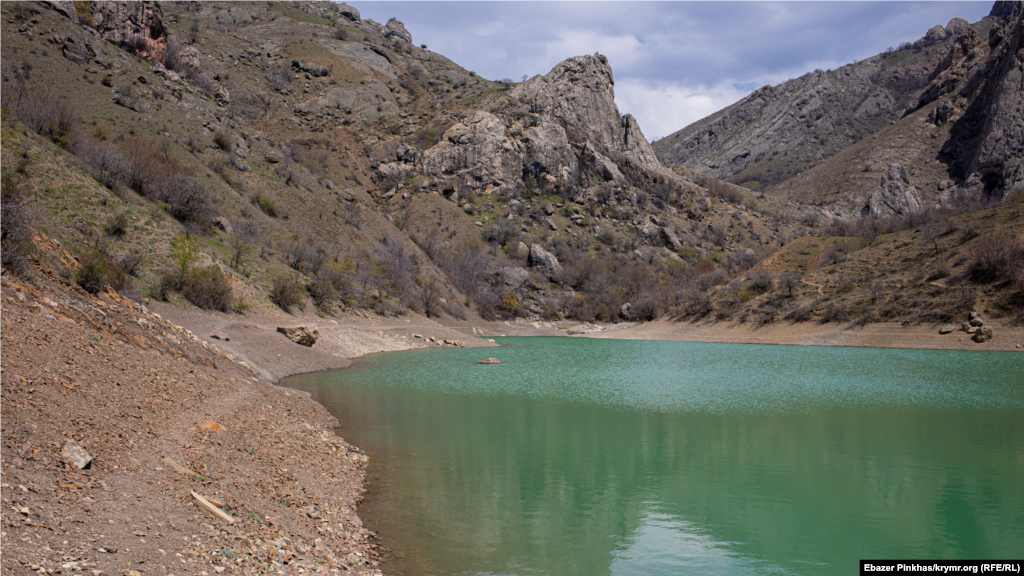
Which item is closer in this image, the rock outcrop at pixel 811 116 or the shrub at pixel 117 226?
the shrub at pixel 117 226

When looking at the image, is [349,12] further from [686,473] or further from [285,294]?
[686,473]

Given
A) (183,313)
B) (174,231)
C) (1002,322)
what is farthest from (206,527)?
(1002,322)

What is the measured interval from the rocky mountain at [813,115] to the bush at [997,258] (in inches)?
4165

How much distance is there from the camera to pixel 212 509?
6.75 meters

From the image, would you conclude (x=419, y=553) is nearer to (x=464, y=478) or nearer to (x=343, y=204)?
(x=464, y=478)

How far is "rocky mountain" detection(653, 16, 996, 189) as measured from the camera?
483 feet

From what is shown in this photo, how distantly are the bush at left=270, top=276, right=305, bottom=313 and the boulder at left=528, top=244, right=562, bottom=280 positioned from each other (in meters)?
47.9

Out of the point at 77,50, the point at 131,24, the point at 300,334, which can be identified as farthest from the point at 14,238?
the point at 131,24

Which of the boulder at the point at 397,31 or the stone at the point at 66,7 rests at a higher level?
the boulder at the point at 397,31

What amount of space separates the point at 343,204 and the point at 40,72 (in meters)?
28.4

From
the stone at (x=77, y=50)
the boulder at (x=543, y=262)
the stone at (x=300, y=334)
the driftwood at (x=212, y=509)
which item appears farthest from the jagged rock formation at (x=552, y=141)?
the driftwood at (x=212, y=509)

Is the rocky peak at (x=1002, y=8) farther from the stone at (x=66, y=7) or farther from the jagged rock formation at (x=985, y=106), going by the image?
the stone at (x=66, y=7)

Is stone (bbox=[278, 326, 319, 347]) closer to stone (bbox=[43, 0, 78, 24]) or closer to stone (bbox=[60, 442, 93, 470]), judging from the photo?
stone (bbox=[60, 442, 93, 470])

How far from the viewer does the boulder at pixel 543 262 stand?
269ft
